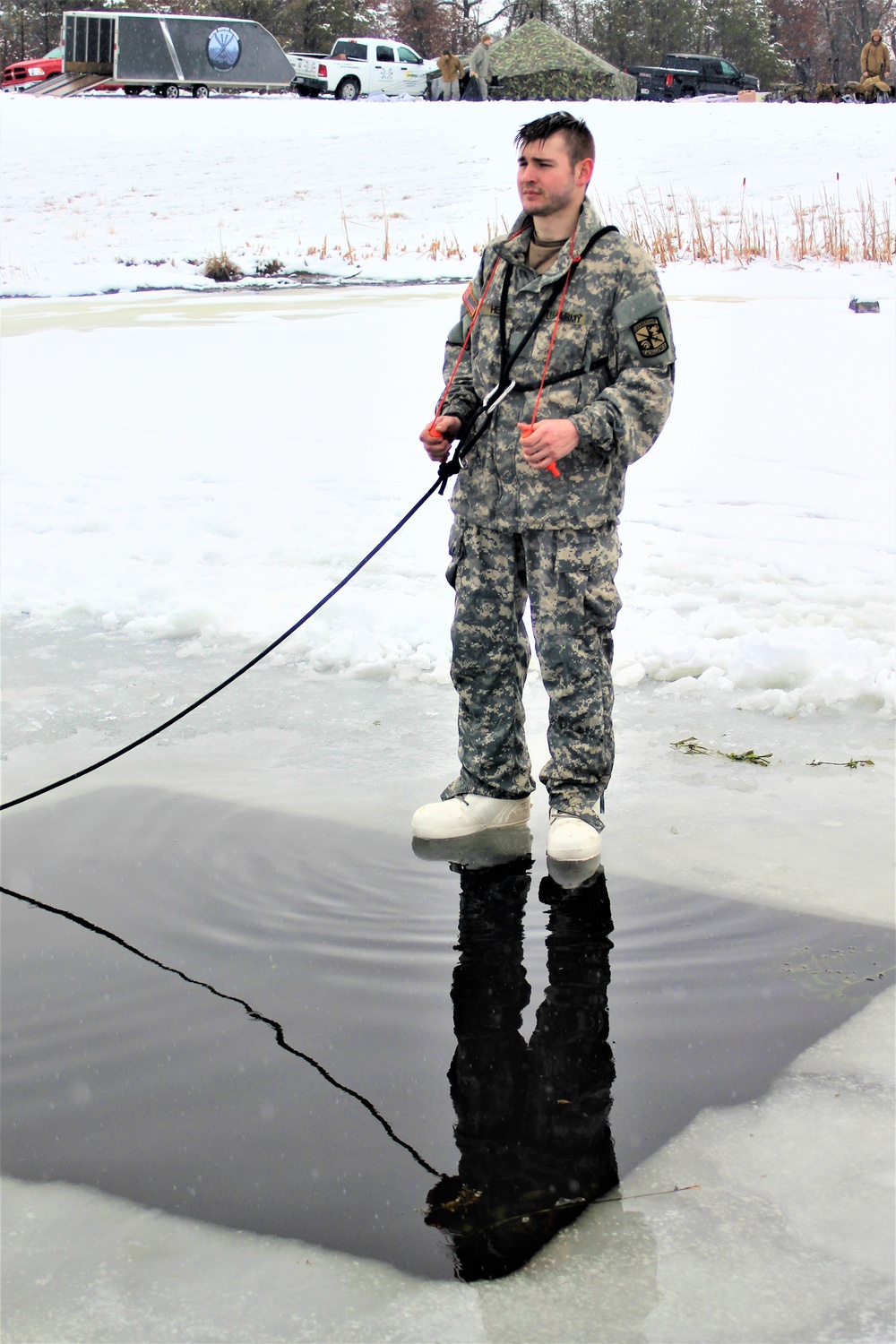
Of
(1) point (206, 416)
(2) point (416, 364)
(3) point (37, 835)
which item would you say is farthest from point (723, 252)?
(3) point (37, 835)

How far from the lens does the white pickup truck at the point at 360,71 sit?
105 feet

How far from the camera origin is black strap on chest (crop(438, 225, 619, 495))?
2.58 meters

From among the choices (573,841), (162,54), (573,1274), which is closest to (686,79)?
(162,54)

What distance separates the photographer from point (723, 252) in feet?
41.8

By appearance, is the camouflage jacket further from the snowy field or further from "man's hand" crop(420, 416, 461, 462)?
the snowy field

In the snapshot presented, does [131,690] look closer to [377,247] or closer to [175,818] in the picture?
[175,818]

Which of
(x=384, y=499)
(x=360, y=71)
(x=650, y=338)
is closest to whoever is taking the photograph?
(x=650, y=338)

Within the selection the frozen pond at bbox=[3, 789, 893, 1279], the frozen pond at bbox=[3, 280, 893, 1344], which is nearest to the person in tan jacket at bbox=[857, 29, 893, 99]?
the frozen pond at bbox=[3, 280, 893, 1344]

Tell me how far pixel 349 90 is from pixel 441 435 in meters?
33.0

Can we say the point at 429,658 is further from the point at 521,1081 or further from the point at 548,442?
the point at 521,1081

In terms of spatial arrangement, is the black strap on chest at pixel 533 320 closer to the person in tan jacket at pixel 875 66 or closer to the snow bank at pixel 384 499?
the snow bank at pixel 384 499

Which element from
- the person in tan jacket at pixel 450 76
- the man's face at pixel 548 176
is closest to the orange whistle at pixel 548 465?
the man's face at pixel 548 176

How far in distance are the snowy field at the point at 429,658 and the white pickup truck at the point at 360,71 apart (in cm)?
2152

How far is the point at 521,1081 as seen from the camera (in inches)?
77.6
